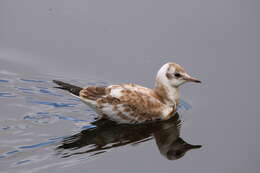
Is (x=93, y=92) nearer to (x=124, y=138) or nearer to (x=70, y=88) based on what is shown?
(x=70, y=88)

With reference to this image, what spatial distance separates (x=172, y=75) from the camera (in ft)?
33.5

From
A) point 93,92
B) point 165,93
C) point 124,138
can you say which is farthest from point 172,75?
point 124,138

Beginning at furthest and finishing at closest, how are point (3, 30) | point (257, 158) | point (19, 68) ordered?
point (3, 30), point (19, 68), point (257, 158)

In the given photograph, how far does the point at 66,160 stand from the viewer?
8.58 metres

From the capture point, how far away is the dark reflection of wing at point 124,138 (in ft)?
29.6

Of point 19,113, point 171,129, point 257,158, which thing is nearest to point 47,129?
point 19,113

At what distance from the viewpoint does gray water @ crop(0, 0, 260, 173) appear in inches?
357

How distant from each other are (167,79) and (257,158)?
207 centimetres

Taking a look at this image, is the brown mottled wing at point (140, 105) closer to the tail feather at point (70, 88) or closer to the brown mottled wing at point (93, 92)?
the brown mottled wing at point (93, 92)

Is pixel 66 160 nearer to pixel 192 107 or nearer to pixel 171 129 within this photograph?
pixel 171 129

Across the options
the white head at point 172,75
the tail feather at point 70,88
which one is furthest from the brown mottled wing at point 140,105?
the tail feather at point 70,88

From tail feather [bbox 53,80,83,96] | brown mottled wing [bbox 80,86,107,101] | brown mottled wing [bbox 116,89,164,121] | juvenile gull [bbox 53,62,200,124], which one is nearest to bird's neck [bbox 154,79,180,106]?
juvenile gull [bbox 53,62,200,124]

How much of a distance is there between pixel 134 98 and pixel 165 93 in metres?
0.70

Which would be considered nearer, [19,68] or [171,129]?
[171,129]
